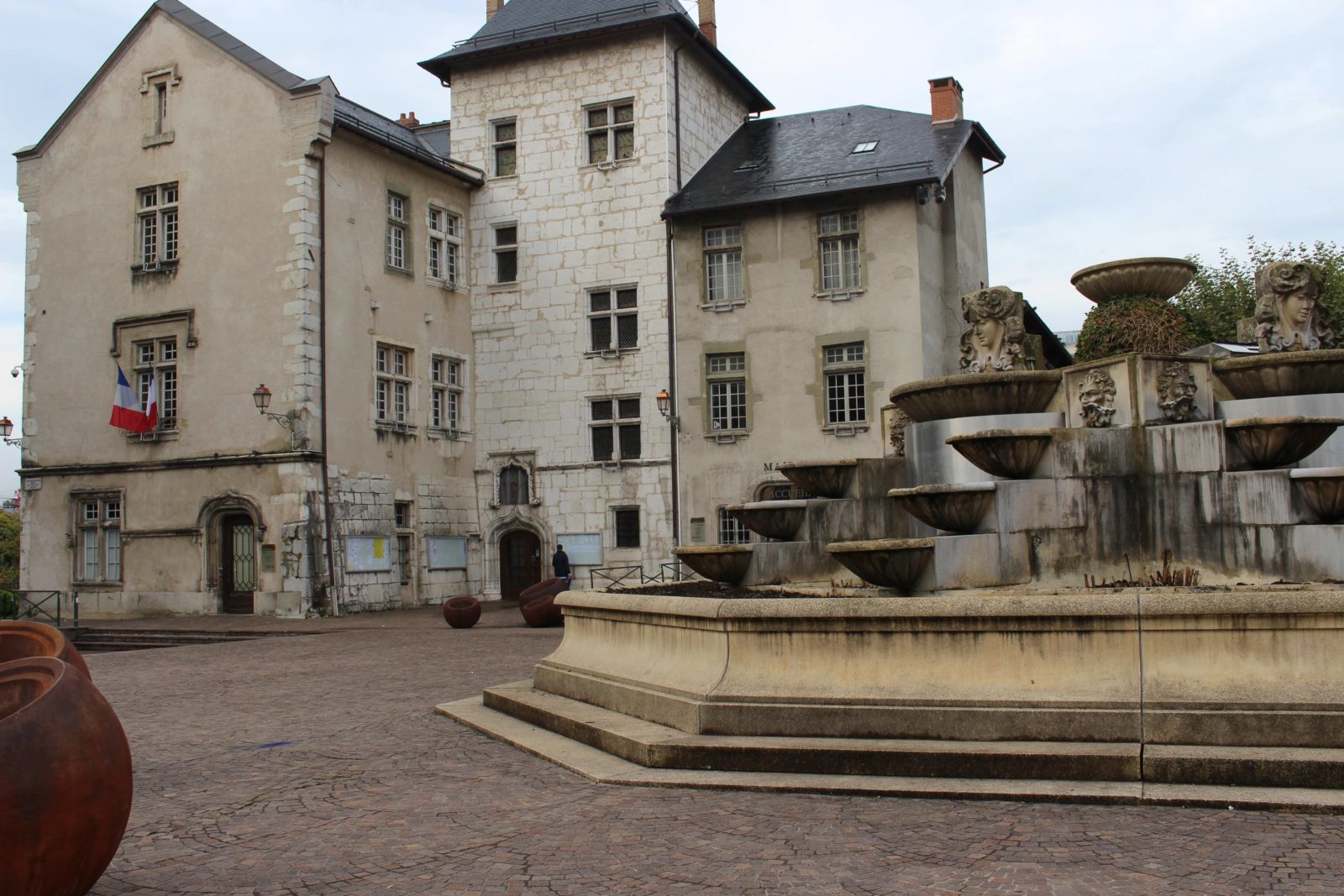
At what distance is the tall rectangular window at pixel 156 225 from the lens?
28.8 metres

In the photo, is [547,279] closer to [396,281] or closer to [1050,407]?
[396,281]

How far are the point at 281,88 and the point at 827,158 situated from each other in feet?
40.6

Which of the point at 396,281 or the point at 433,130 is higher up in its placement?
the point at 433,130

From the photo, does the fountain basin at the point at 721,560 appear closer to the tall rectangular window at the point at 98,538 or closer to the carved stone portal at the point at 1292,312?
the carved stone portal at the point at 1292,312

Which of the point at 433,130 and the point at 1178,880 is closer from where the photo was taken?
the point at 1178,880

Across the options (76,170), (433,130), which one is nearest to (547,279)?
(433,130)

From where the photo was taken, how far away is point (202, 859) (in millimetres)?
5613

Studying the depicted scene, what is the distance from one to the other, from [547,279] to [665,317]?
3322 millimetres

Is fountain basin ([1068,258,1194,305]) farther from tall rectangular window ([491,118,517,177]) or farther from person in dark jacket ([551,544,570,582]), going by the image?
tall rectangular window ([491,118,517,177])

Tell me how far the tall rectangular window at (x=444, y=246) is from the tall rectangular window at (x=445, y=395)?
2.06 meters

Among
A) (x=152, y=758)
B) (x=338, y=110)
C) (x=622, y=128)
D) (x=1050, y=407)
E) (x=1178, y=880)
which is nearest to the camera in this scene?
(x=1178, y=880)

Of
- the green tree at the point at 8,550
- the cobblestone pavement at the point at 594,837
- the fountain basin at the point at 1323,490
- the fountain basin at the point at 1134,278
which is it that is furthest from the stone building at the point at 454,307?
the green tree at the point at 8,550

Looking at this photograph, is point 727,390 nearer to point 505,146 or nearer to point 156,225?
point 505,146

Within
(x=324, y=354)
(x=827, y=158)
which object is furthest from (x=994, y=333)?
(x=827, y=158)
